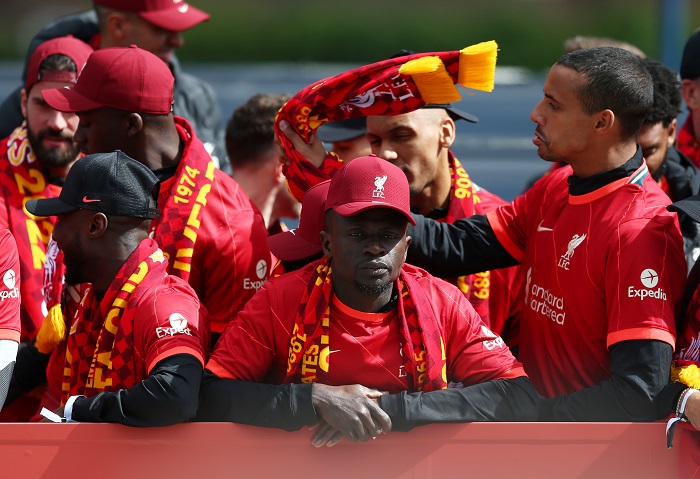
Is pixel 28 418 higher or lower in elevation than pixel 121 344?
lower

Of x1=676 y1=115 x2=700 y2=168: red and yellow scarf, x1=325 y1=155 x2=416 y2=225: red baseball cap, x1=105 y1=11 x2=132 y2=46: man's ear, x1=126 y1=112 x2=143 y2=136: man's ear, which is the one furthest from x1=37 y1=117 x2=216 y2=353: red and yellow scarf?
x1=676 y1=115 x2=700 y2=168: red and yellow scarf

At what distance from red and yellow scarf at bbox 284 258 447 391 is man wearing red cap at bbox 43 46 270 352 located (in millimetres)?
768

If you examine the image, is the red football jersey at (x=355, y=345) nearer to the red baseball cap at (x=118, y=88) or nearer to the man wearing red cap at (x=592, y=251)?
the man wearing red cap at (x=592, y=251)

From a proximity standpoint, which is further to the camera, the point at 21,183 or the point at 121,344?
the point at 21,183

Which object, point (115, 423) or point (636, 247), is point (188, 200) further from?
point (636, 247)

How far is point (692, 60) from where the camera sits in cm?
465

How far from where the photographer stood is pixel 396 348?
10.2 feet

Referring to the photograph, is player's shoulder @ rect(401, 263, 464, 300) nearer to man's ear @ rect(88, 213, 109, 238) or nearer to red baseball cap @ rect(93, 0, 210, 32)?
man's ear @ rect(88, 213, 109, 238)

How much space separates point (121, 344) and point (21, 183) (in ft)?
4.52

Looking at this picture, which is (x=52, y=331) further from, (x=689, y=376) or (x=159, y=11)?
(x=159, y=11)

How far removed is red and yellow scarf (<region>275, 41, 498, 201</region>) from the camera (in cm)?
340

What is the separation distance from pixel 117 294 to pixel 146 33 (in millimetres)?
2364

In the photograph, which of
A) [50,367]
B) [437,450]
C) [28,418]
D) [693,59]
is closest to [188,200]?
[50,367]

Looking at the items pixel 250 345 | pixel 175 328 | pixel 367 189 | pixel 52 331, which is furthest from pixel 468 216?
pixel 52 331
